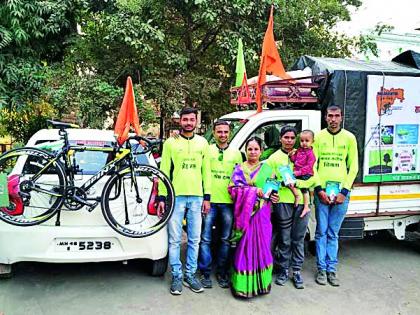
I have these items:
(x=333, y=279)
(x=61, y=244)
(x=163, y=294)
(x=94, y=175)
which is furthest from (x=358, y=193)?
(x=61, y=244)

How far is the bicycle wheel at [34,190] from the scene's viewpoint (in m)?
3.66

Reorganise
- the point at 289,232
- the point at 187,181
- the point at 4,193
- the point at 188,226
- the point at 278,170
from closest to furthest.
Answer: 1. the point at 4,193
2. the point at 187,181
3. the point at 188,226
4. the point at 278,170
5. the point at 289,232

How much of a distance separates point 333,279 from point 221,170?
170 cm

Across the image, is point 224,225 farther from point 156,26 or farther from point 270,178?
point 156,26

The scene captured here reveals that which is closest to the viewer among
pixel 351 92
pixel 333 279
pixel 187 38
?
pixel 333 279

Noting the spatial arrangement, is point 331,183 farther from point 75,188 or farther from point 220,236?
point 75,188

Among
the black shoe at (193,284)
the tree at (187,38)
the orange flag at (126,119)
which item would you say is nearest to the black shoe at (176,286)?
the black shoe at (193,284)

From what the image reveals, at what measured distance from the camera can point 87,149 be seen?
154 inches

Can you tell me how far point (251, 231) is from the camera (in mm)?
3904

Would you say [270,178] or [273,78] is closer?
[270,178]

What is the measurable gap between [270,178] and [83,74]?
5.09 metres

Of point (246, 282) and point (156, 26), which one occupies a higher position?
point (156, 26)

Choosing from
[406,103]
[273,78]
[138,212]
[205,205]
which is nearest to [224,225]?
[205,205]

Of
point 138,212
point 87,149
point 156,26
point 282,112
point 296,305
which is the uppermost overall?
point 156,26
